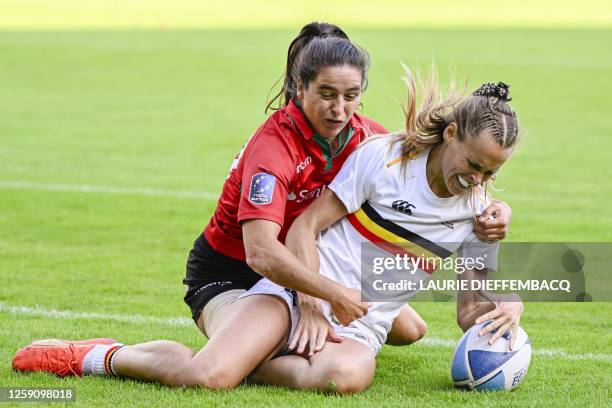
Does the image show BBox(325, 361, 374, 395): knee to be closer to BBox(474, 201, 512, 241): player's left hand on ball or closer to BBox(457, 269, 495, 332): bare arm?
BBox(457, 269, 495, 332): bare arm

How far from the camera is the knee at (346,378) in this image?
557 centimetres

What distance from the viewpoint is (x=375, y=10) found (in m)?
42.5

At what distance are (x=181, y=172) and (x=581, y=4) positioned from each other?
108ft

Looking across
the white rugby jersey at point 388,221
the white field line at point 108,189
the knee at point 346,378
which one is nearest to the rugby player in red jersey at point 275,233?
the white rugby jersey at point 388,221

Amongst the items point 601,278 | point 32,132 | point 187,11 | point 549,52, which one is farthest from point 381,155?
point 187,11

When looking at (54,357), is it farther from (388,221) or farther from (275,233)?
(388,221)

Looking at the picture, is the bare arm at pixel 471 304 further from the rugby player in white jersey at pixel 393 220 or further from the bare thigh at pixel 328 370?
the bare thigh at pixel 328 370

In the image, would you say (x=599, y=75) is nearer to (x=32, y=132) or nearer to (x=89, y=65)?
(x=89, y=65)

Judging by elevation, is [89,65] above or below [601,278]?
above

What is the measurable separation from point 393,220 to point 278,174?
669mm

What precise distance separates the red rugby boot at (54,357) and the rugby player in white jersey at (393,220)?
35.2 inches

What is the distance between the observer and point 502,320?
5840 mm

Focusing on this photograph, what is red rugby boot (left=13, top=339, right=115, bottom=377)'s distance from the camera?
232 inches

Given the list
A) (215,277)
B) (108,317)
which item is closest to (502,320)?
(215,277)
